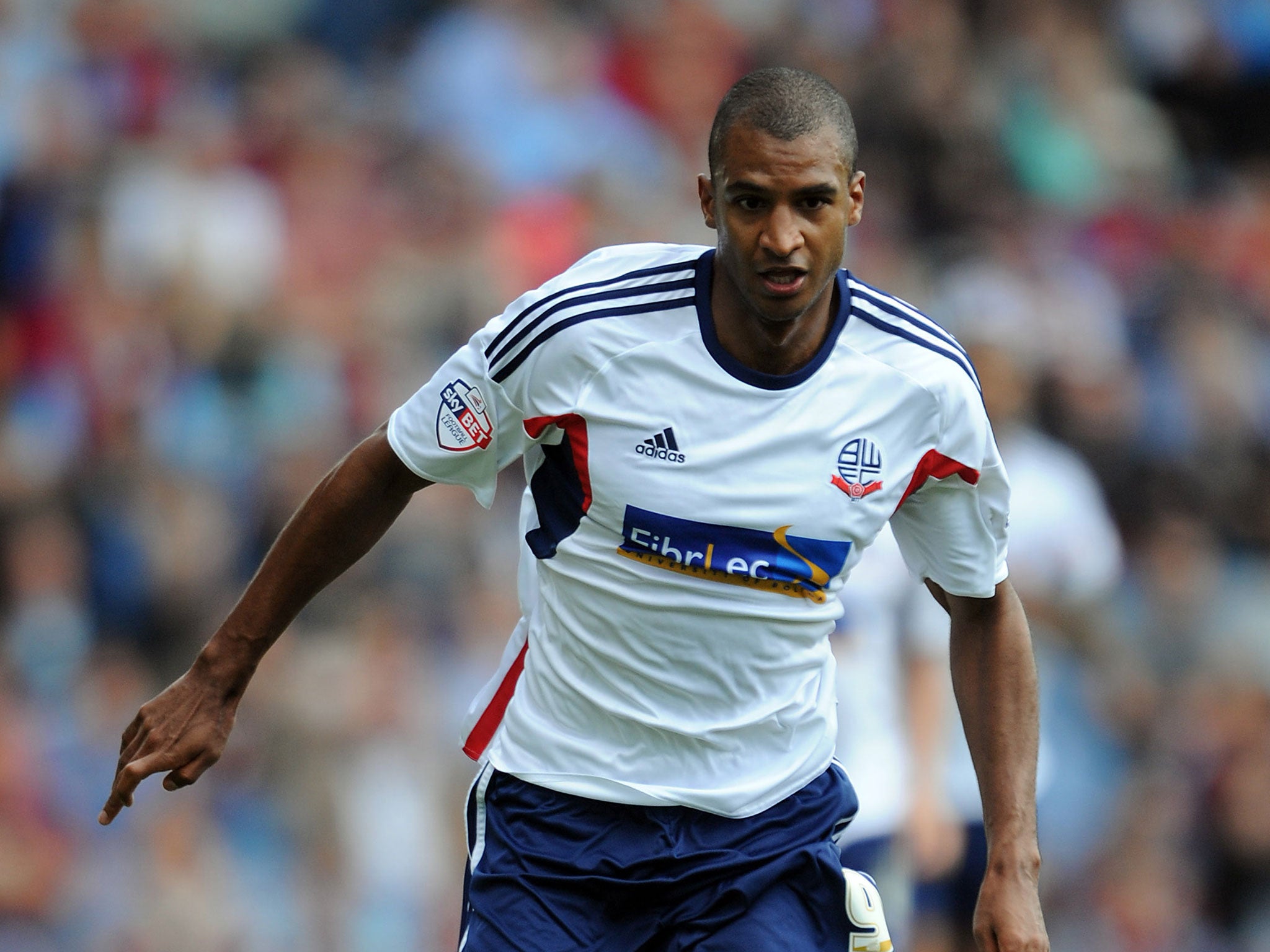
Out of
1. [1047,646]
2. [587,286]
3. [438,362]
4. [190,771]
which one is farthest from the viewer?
[438,362]

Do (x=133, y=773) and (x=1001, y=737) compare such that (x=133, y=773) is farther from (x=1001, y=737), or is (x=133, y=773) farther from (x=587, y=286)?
(x=1001, y=737)

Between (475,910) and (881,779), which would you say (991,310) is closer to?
(881,779)

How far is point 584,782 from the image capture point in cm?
414

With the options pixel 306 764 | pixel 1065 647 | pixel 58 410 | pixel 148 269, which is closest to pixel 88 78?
pixel 148 269

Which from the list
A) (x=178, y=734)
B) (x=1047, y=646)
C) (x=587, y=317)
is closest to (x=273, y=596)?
(x=178, y=734)

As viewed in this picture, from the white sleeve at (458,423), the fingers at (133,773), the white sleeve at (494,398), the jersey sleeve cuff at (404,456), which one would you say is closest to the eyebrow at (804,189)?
the white sleeve at (494,398)

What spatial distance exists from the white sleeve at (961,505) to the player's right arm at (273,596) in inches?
43.7

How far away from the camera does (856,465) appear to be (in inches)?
163

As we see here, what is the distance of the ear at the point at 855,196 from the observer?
13.4ft

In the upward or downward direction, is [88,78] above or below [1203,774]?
above

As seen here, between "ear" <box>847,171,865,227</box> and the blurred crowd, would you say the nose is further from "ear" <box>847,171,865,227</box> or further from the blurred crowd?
the blurred crowd

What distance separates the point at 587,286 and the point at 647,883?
1.24 meters

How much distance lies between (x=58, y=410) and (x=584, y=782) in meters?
5.90

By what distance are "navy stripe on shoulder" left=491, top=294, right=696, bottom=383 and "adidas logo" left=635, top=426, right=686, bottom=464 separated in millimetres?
259
